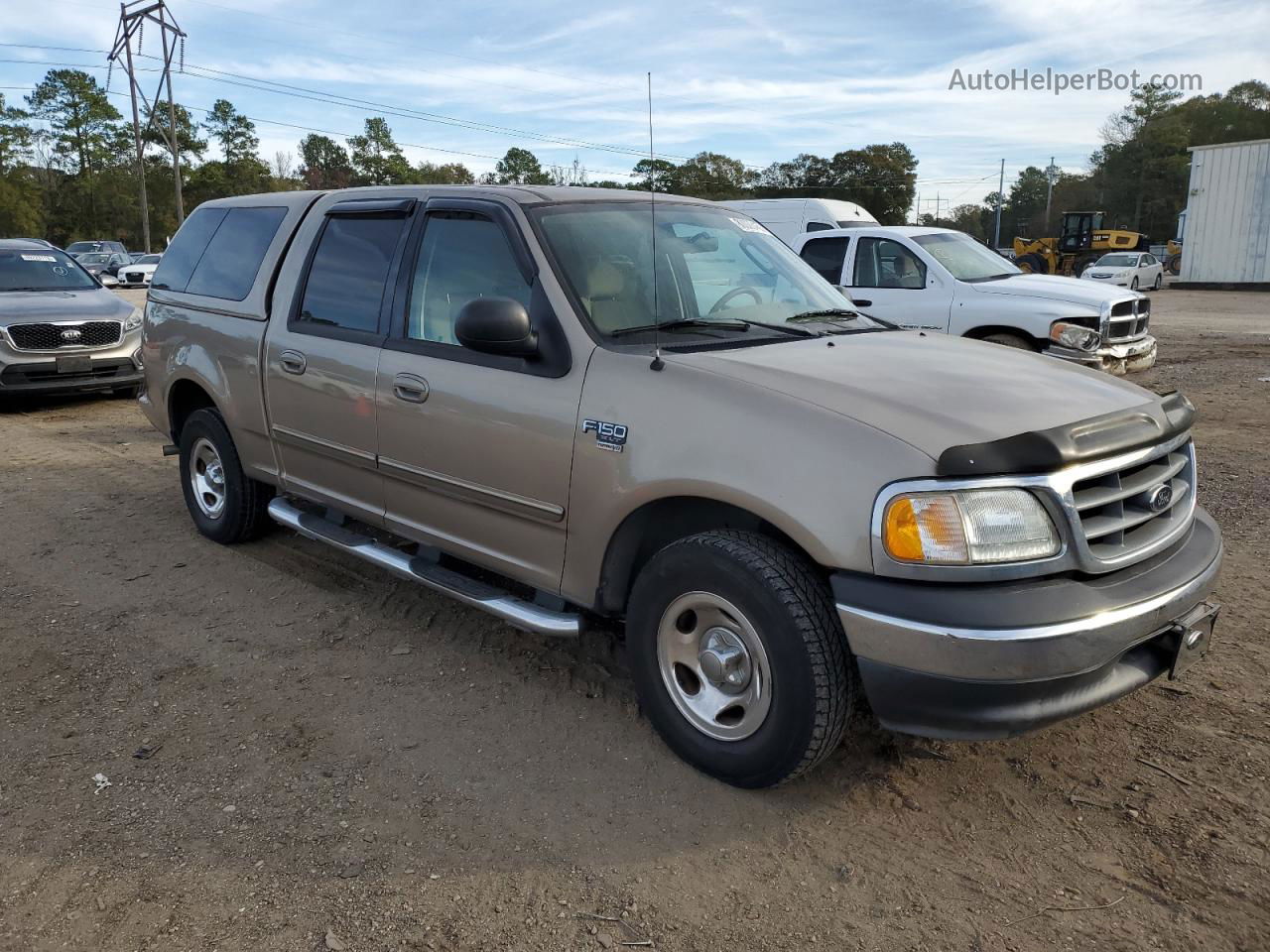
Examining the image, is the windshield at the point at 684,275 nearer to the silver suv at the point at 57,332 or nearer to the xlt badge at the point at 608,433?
the xlt badge at the point at 608,433

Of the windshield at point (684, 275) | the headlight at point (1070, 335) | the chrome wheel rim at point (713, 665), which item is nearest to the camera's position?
the chrome wheel rim at point (713, 665)

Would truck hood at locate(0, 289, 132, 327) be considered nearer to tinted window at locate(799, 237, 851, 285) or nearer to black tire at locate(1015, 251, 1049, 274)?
tinted window at locate(799, 237, 851, 285)

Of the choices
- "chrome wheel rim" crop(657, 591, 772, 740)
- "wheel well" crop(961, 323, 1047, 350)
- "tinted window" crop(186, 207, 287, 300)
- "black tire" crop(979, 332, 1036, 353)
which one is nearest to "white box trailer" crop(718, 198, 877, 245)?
"wheel well" crop(961, 323, 1047, 350)

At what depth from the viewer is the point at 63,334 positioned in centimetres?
977

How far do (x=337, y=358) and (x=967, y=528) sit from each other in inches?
111

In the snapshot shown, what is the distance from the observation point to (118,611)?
14.9ft

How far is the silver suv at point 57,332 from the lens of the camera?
955 centimetres

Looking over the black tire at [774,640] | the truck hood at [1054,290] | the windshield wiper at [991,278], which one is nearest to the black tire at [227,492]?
the black tire at [774,640]

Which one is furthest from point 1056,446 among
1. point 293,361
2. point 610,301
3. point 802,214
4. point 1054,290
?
point 802,214

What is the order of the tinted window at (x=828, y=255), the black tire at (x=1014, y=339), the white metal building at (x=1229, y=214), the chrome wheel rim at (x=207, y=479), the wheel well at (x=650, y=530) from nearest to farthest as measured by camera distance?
the wheel well at (x=650, y=530) → the chrome wheel rim at (x=207, y=479) → the black tire at (x=1014, y=339) → the tinted window at (x=828, y=255) → the white metal building at (x=1229, y=214)

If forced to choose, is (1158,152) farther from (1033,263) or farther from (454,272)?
(454,272)

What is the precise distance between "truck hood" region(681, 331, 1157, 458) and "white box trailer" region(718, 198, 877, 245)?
13.2m

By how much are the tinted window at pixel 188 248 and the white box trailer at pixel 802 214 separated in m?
11.7

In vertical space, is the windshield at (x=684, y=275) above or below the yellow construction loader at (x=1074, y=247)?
below
